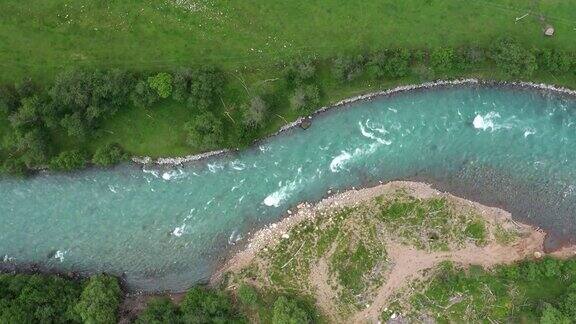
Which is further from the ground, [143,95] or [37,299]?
[143,95]

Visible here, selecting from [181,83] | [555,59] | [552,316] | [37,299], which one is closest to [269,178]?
[181,83]

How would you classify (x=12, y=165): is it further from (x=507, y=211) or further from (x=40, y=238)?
(x=507, y=211)

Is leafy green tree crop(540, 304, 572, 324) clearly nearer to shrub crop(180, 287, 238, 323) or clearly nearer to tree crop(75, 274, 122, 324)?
shrub crop(180, 287, 238, 323)

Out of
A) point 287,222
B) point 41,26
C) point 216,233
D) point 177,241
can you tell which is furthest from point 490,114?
point 41,26

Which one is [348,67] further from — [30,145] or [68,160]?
[30,145]

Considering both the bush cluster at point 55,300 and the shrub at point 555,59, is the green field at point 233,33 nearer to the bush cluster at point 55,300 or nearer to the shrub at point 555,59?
the shrub at point 555,59

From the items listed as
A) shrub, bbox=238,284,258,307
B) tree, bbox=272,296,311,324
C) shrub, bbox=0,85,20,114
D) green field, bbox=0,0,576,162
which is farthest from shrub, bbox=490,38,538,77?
shrub, bbox=0,85,20,114
